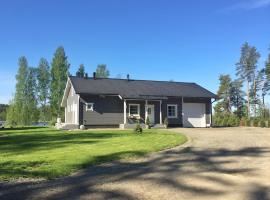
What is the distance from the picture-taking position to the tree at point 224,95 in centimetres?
6650

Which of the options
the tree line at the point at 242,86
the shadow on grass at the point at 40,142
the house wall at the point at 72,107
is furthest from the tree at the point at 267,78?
the shadow on grass at the point at 40,142

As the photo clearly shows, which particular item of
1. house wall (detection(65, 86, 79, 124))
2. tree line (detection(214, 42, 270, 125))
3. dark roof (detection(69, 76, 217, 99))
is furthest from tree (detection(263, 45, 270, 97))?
house wall (detection(65, 86, 79, 124))

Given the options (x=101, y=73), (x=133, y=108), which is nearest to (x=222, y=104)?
(x=101, y=73)

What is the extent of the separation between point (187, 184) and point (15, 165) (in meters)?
5.44

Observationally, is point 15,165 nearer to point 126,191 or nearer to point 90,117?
point 126,191

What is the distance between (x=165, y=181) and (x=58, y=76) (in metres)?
56.4

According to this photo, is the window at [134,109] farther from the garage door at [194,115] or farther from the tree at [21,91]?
the tree at [21,91]

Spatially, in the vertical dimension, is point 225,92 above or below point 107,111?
above

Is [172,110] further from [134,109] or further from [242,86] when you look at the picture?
[242,86]

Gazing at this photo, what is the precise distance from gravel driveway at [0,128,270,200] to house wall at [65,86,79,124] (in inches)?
799

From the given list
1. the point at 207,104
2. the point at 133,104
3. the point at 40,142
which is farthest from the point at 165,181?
the point at 207,104

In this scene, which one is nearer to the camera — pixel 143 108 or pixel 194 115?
pixel 143 108

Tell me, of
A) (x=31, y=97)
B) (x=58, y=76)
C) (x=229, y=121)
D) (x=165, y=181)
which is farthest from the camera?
(x=31, y=97)

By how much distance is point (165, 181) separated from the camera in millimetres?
8719
